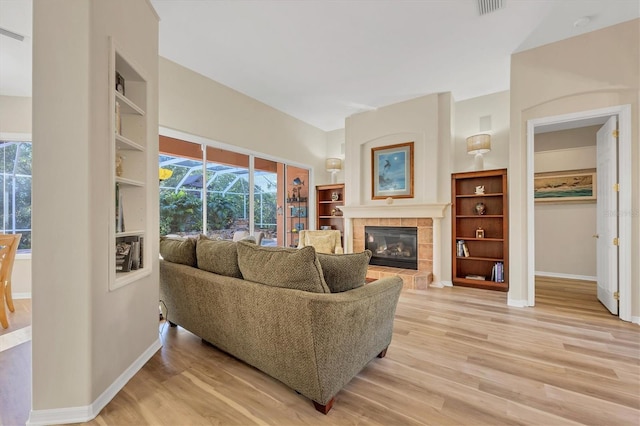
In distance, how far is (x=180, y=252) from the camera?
2537mm

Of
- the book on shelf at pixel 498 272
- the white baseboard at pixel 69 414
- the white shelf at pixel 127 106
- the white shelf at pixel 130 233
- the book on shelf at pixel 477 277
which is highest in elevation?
the white shelf at pixel 127 106

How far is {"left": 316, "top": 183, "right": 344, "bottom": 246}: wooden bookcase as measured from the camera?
6.35 metres

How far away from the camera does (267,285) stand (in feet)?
5.90

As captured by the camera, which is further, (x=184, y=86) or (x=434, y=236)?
(x=434, y=236)

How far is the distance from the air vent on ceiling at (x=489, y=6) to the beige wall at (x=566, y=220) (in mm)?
3199

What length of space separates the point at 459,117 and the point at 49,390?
19.2ft

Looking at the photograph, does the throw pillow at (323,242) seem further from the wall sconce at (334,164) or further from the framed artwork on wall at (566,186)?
the framed artwork on wall at (566,186)

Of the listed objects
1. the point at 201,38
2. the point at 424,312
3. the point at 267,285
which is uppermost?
the point at 201,38

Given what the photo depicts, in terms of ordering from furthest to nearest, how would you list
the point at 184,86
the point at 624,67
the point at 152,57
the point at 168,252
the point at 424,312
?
the point at 184,86
the point at 424,312
the point at 624,67
the point at 168,252
the point at 152,57

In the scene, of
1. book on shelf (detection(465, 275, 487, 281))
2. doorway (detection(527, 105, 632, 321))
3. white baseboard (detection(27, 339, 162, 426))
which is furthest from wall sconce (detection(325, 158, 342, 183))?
white baseboard (detection(27, 339, 162, 426))

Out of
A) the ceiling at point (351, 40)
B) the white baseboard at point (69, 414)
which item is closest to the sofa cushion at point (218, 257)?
the white baseboard at point (69, 414)

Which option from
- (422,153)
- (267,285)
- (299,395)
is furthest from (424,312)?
(422,153)

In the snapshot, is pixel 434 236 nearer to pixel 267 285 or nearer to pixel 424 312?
pixel 424 312

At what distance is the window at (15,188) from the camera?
13.6 feet
